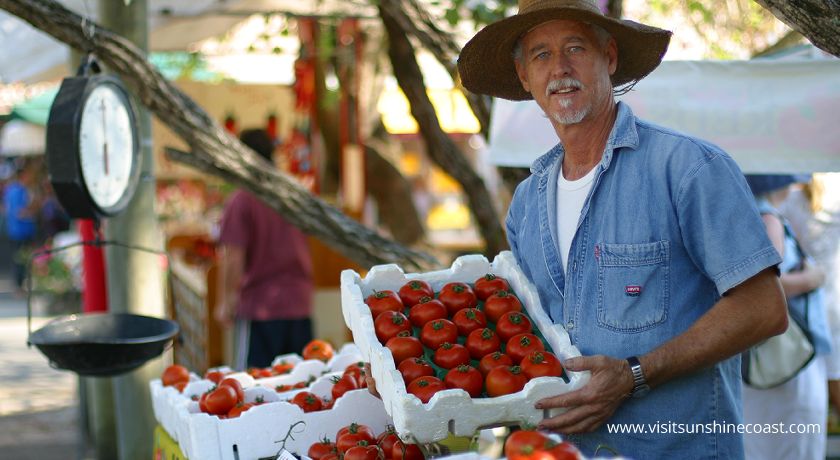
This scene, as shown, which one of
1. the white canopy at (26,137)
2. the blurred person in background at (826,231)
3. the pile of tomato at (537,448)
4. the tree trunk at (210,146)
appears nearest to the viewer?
the pile of tomato at (537,448)

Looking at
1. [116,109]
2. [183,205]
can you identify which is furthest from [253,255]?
[183,205]

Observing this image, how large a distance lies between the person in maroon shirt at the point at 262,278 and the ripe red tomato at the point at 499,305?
3795 mm

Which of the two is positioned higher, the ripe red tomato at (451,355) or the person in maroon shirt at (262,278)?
the ripe red tomato at (451,355)

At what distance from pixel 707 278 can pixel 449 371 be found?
68 centimetres

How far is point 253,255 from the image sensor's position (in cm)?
639

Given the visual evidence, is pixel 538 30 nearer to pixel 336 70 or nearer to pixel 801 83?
pixel 801 83

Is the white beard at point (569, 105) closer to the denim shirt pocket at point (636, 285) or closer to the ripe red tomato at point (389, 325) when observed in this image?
the denim shirt pocket at point (636, 285)

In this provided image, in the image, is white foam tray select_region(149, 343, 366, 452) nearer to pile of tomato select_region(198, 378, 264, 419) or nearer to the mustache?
pile of tomato select_region(198, 378, 264, 419)

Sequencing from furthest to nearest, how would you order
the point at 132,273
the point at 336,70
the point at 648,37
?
the point at 336,70 → the point at 132,273 → the point at 648,37

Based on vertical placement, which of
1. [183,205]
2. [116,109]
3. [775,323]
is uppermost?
[116,109]

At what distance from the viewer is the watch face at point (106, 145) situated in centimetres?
378

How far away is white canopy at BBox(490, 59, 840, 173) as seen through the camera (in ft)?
11.2

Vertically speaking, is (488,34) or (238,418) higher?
(488,34)

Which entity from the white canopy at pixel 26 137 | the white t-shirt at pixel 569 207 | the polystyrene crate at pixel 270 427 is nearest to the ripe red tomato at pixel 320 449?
the polystyrene crate at pixel 270 427
